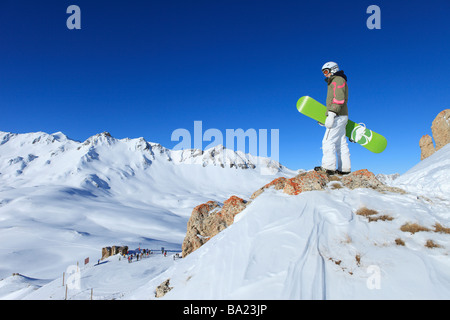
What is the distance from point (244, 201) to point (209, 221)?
1935 millimetres

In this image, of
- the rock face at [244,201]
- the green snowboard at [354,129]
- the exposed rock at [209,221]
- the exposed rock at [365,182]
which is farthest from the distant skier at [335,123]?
the exposed rock at [209,221]

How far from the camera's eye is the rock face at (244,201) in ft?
26.4

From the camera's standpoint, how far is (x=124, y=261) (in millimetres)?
30391

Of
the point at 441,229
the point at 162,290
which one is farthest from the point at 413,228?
the point at 162,290

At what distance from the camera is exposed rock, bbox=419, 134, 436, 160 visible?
53156 mm

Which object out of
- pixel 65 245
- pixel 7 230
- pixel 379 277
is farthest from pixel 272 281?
pixel 7 230

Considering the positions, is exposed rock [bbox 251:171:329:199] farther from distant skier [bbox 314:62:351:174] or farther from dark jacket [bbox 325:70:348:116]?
dark jacket [bbox 325:70:348:116]

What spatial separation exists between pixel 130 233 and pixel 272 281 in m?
77.2

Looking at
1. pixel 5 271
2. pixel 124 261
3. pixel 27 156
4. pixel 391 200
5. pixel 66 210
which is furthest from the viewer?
pixel 27 156

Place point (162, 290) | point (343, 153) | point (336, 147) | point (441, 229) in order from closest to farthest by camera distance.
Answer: point (162, 290) → point (441, 229) → point (343, 153) → point (336, 147)

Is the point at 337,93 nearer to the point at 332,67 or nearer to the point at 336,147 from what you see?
the point at 332,67

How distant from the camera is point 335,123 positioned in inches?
361
